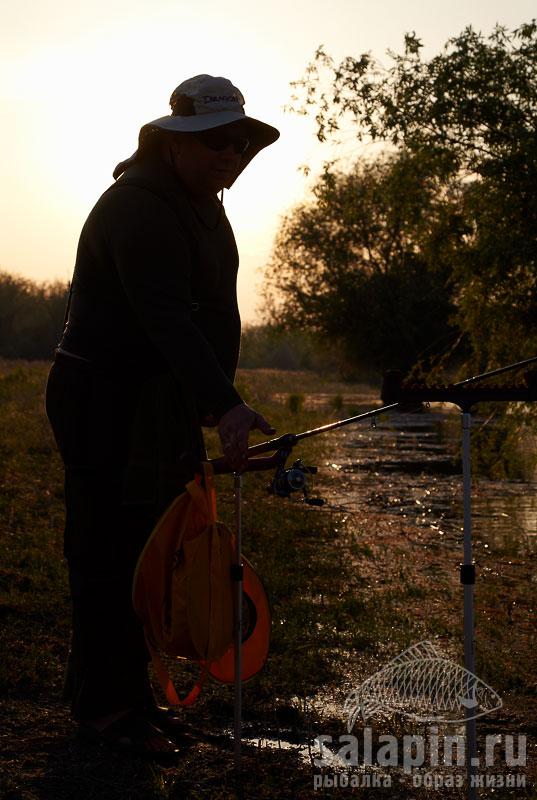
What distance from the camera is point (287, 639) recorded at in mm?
6121

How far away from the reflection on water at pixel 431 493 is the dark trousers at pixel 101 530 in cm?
289

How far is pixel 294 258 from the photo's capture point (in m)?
49.9

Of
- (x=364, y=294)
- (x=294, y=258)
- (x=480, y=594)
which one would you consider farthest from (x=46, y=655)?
(x=294, y=258)

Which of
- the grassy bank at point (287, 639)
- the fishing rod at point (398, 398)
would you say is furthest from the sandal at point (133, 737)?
the fishing rod at point (398, 398)

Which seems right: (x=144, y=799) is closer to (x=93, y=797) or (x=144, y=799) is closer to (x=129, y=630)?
(x=93, y=797)

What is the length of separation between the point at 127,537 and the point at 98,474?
9.8 inches

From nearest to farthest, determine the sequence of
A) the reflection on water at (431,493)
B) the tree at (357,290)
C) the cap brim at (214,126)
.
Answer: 1. the cap brim at (214,126)
2. the reflection on water at (431,493)
3. the tree at (357,290)

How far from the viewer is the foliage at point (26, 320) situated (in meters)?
84.1

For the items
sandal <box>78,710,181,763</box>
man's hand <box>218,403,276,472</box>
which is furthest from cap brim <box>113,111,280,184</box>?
sandal <box>78,710,181,763</box>

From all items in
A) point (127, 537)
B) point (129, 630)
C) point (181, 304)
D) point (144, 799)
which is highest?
point (181, 304)

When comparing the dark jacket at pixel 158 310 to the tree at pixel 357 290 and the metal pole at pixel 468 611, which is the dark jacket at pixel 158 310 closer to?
the metal pole at pixel 468 611

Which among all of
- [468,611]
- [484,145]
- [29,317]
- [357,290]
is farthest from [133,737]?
[29,317]

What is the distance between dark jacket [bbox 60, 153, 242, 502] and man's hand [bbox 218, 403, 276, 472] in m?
0.04

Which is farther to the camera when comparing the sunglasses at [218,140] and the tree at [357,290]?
the tree at [357,290]
